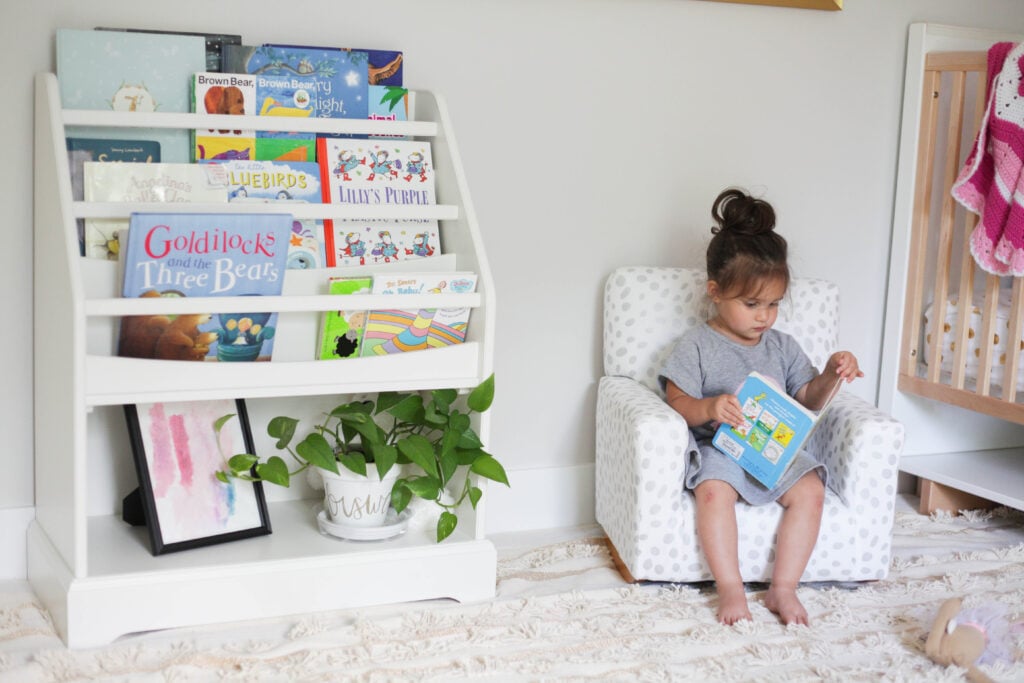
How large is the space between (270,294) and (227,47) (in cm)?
51

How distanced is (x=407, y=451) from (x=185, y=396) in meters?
0.41

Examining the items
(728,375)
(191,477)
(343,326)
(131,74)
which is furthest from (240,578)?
(728,375)

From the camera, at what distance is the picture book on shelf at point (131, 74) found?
1.93 m

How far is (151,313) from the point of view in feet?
5.77

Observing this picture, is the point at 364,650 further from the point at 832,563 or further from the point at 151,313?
the point at 832,563

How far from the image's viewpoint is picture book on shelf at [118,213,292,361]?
1782mm

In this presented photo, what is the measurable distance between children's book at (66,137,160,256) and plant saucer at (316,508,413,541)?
678 mm

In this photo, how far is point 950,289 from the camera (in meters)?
2.81

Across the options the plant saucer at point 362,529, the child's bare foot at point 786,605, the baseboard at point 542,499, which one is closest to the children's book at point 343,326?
the plant saucer at point 362,529

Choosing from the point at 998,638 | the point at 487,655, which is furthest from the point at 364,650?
the point at 998,638

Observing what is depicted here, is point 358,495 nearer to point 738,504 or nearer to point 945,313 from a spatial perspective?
point 738,504

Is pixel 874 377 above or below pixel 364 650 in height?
above

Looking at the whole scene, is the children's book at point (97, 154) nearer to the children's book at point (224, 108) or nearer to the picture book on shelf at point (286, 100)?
the children's book at point (224, 108)

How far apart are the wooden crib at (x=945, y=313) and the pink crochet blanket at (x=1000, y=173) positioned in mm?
78
